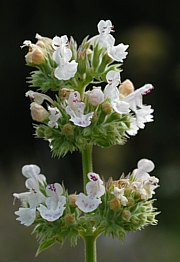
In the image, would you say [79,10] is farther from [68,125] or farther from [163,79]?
[68,125]

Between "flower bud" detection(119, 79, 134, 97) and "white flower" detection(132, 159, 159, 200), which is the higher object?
"flower bud" detection(119, 79, 134, 97)

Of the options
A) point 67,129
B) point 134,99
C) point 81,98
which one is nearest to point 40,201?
point 67,129

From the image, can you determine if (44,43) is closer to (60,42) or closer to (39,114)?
(60,42)

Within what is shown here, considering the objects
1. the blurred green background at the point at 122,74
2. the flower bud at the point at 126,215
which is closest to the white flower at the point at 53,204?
the flower bud at the point at 126,215

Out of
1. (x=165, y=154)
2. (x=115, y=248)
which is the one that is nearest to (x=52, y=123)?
(x=115, y=248)

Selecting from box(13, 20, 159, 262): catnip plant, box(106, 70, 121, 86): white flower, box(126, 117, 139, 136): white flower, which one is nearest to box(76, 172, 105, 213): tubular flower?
box(13, 20, 159, 262): catnip plant

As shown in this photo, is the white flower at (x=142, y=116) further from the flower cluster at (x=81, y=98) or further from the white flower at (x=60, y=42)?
the white flower at (x=60, y=42)

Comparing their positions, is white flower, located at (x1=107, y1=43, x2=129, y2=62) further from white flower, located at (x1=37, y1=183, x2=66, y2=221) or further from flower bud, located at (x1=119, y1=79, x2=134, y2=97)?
white flower, located at (x1=37, y1=183, x2=66, y2=221)

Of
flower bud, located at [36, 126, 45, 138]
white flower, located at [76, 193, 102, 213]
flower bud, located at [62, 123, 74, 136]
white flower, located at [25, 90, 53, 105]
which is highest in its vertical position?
white flower, located at [25, 90, 53, 105]
